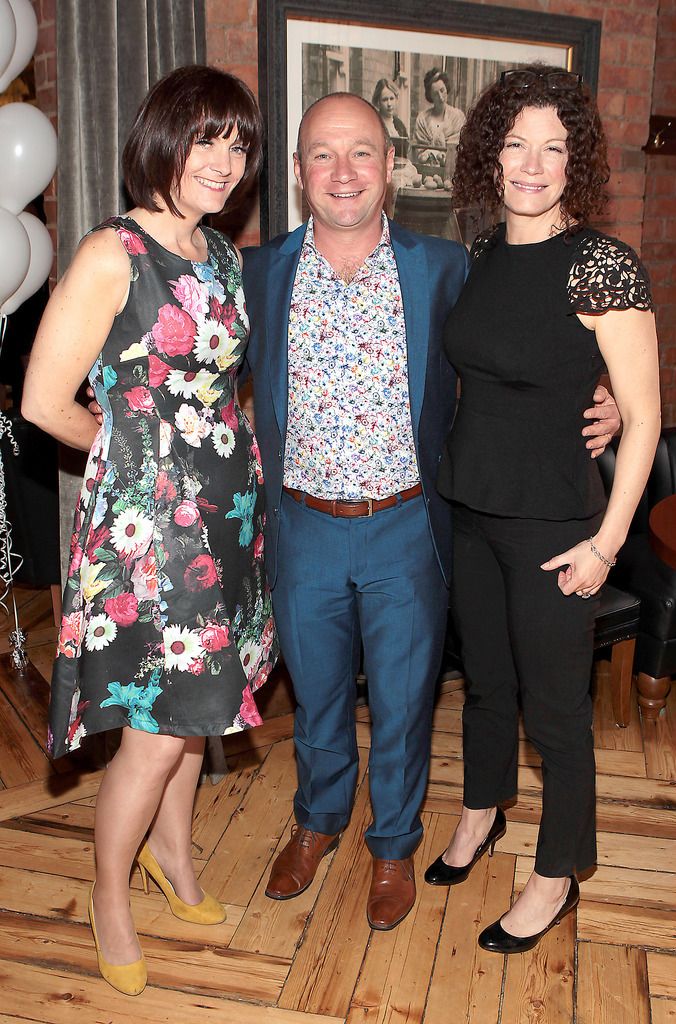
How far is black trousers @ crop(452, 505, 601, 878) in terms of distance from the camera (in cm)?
203

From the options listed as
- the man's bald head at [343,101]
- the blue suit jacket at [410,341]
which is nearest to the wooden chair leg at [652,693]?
the blue suit jacket at [410,341]

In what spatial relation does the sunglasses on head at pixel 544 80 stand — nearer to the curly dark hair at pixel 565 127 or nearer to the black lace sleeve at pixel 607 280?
the curly dark hair at pixel 565 127

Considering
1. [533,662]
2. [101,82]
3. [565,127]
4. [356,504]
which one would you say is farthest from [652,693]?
[101,82]

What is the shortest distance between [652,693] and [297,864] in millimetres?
1507

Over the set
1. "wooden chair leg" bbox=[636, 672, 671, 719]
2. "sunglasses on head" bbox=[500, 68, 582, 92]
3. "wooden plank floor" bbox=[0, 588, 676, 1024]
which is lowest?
"wooden plank floor" bbox=[0, 588, 676, 1024]

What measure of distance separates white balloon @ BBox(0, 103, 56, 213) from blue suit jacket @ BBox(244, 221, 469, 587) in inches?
38.9

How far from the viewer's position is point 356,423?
7.03 ft

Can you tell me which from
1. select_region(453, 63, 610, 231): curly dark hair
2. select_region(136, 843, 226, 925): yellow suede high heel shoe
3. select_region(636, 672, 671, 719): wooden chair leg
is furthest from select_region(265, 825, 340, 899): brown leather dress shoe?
select_region(453, 63, 610, 231): curly dark hair

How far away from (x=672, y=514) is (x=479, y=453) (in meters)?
0.59

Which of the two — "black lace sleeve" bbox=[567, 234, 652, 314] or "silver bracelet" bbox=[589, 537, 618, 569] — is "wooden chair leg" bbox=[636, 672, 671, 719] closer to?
"silver bracelet" bbox=[589, 537, 618, 569]

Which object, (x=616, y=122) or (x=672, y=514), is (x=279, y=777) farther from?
(x=616, y=122)

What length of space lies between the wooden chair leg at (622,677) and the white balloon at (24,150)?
7.85 feet

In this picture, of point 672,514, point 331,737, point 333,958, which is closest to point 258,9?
point 672,514

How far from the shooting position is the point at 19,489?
12.1 ft
